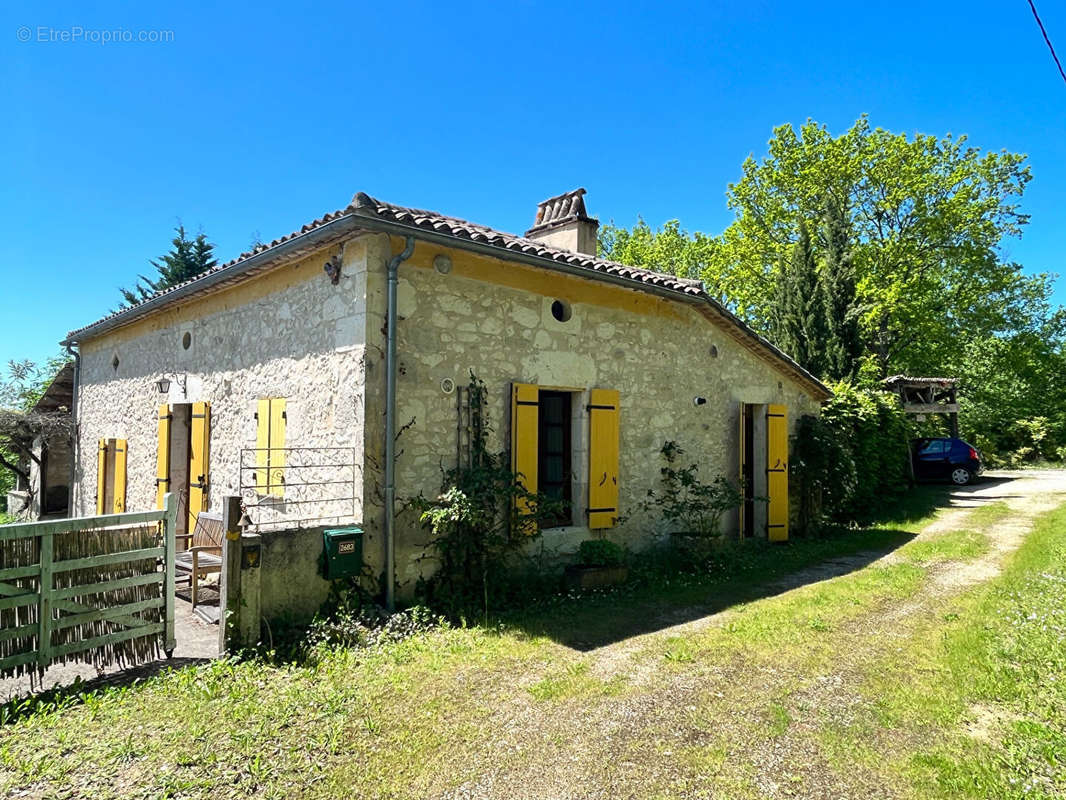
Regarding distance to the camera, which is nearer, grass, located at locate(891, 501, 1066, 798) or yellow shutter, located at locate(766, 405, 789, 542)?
grass, located at locate(891, 501, 1066, 798)

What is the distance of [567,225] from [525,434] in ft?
13.9

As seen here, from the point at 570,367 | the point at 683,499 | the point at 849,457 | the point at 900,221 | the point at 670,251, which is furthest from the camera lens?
the point at 670,251

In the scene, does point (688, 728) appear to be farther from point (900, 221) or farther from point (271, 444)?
point (900, 221)

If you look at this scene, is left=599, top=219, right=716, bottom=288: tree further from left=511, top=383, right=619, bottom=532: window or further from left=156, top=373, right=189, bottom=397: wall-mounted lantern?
left=156, top=373, right=189, bottom=397: wall-mounted lantern

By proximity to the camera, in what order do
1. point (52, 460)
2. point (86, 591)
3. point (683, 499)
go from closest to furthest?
1. point (86, 591)
2. point (683, 499)
3. point (52, 460)

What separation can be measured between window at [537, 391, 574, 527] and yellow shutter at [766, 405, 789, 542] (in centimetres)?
402

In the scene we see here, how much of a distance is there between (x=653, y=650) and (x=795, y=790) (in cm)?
196

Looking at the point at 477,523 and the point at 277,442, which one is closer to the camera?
the point at 477,523

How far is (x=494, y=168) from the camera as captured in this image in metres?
13.3

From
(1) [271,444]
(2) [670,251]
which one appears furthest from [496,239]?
(2) [670,251]

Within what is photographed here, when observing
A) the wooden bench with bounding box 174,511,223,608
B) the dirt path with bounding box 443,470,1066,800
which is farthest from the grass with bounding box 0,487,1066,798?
the wooden bench with bounding box 174,511,223,608

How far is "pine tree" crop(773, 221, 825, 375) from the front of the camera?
→ 51.9ft

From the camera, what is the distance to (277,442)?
6465 mm

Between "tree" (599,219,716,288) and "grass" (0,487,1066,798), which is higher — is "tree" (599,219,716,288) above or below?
above
